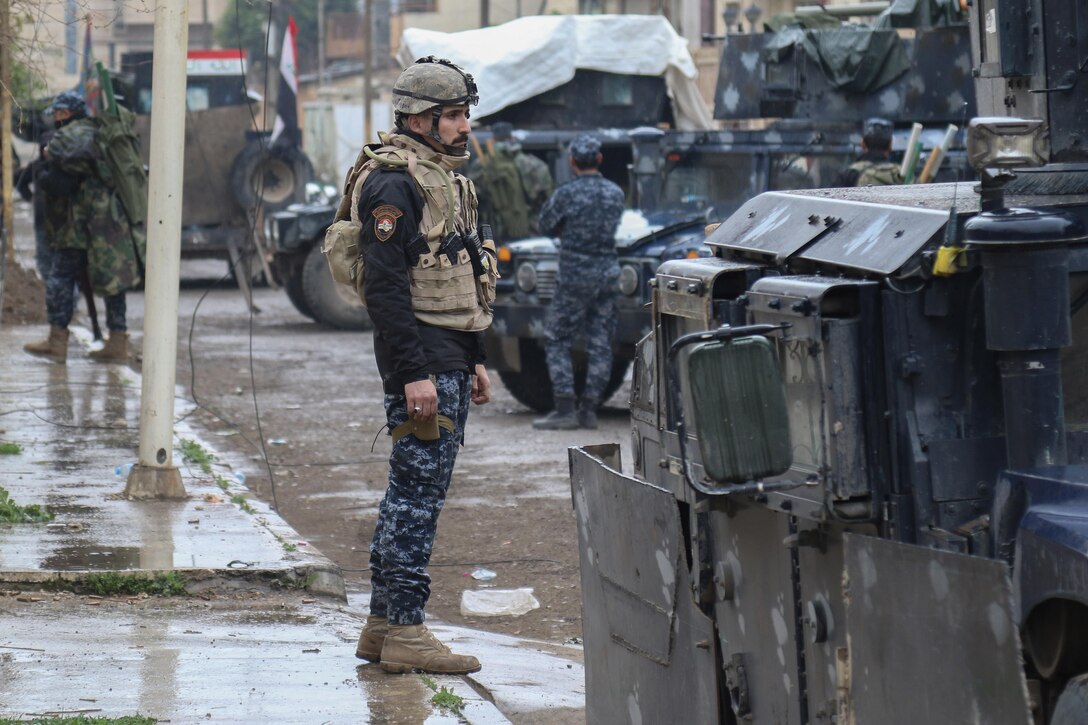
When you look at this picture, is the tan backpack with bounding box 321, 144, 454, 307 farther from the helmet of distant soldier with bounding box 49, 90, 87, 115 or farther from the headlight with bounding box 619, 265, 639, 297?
the helmet of distant soldier with bounding box 49, 90, 87, 115

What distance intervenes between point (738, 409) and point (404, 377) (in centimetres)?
188

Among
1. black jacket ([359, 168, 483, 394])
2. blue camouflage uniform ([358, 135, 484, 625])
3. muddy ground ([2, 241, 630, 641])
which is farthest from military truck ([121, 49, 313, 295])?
black jacket ([359, 168, 483, 394])

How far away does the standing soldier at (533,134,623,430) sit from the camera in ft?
33.3

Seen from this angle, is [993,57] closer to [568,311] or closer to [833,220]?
[833,220]

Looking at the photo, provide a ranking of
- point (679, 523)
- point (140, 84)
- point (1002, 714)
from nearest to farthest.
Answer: point (1002, 714)
point (679, 523)
point (140, 84)

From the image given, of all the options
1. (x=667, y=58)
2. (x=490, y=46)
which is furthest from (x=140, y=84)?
(x=667, y=58)

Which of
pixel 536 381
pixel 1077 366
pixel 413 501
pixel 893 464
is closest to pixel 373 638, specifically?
pixel 413 501

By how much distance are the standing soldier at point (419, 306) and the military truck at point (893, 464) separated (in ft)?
3.84

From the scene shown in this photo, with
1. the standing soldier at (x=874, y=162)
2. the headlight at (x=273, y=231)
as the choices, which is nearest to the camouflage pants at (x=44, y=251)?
the headlight at (x=273, y=231)

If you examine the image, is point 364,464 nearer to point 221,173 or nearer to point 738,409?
point 738,409

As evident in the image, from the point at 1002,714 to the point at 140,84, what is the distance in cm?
1920

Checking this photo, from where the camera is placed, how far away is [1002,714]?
2545mm

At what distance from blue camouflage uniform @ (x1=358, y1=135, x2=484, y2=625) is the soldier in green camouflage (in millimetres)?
A: 7394

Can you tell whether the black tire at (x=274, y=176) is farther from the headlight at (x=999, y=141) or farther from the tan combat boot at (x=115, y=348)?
the headlight at (x=999, y=141)
